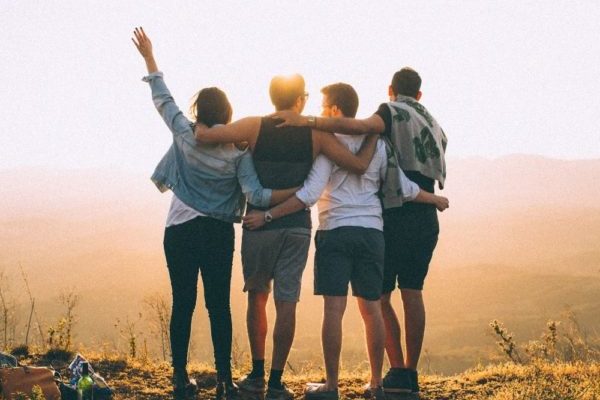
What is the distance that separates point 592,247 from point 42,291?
121233 mm

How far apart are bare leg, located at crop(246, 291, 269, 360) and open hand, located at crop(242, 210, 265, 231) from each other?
1.55 ft

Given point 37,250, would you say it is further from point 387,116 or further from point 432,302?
point 387,116

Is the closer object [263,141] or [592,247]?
[263,141]

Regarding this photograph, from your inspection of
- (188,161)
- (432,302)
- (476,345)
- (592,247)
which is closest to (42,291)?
(432,302)

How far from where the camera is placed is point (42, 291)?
408ft

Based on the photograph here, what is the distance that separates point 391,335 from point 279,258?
1105mm

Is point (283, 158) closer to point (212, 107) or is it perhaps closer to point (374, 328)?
point (212, 107)

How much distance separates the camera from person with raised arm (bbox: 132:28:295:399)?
411cm

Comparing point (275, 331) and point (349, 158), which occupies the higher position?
point (349, 158)

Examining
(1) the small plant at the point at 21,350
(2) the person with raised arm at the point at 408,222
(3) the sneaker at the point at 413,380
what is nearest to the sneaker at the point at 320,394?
(2) the person with raised arm at the point at 408,222

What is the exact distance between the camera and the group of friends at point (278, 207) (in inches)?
162

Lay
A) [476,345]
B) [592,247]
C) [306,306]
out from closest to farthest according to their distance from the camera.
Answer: [476,345] < [306,306] < [592,247]

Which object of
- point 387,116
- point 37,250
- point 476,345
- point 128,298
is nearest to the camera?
point 387,116

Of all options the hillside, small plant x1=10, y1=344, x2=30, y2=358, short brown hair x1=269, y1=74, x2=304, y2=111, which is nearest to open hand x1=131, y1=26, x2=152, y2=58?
short brown hair x1=269, y1=74, x2=304, y2=111
